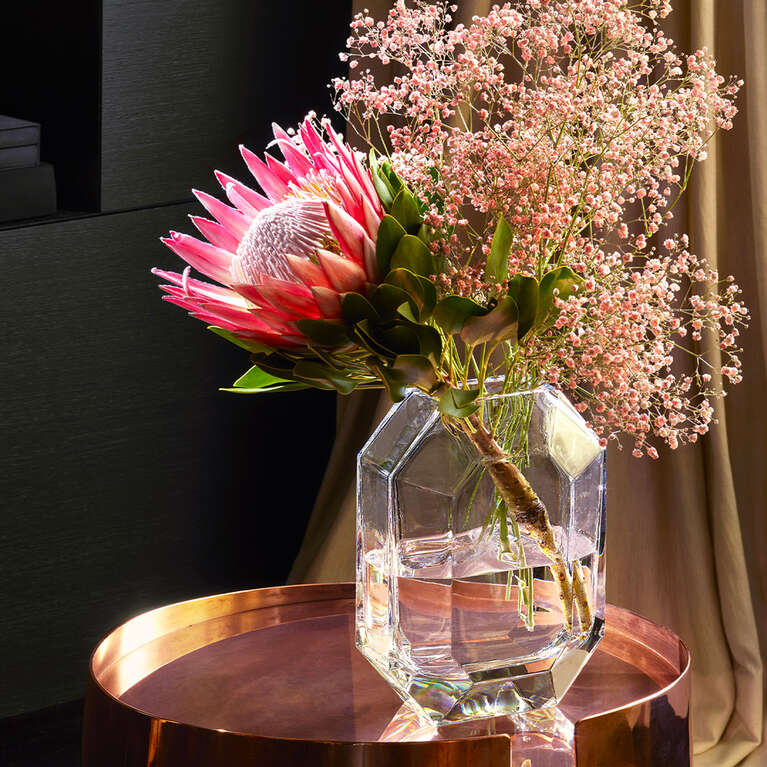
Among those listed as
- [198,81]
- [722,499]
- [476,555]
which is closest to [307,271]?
[476,555]

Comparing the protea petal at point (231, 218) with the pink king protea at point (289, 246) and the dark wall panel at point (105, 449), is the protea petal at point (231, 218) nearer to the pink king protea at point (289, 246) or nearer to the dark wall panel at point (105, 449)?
the pink king protea at point (289, 246)

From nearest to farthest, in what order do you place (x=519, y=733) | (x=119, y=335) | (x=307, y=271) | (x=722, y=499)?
(x=307, y=271), (x=519, y=733), (x=722, y=499), (x=119, y=335)

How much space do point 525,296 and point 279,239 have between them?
16cm

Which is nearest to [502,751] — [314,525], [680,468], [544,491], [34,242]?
[544,491]

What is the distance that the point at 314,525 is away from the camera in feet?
7.86

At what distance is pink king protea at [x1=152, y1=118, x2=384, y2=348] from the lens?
0.74m

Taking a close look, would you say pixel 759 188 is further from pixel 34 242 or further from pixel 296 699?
pixel 296 699

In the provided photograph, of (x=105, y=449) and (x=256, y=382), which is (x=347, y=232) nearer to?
(x=256, y=382)

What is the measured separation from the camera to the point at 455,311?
2.52 feet

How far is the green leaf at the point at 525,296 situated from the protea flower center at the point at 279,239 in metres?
0.12

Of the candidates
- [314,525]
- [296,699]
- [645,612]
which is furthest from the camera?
[314,525]

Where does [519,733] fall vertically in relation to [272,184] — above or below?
below

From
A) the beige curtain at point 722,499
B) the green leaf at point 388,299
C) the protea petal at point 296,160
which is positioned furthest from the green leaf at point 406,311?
the beige curtain at point 722,499

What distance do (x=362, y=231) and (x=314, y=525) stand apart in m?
1.69
